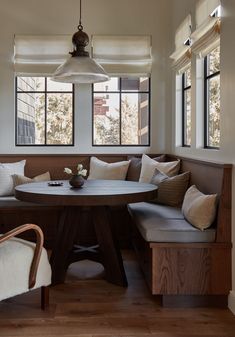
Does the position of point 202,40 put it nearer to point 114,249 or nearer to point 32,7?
point 114,249

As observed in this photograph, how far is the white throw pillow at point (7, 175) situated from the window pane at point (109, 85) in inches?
57.2

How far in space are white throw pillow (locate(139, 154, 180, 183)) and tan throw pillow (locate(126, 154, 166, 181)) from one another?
12 centimetres

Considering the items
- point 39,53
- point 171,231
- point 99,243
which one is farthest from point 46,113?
point 171,231

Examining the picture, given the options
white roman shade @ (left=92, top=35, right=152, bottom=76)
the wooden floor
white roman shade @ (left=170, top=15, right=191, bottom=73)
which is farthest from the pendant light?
the wooden floor

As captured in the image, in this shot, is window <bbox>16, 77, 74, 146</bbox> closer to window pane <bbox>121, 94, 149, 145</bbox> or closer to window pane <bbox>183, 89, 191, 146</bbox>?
window pane <bbox>121, 94, 149, 145</bbox>

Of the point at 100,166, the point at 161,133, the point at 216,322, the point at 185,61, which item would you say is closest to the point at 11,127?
the point at 100,166

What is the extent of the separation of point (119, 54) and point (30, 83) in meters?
1.22

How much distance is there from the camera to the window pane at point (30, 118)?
5562 millimetres

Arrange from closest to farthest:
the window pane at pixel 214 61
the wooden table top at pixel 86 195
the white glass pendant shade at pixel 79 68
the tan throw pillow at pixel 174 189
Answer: the wooden table top at pixel 86 195 → the white glass pendant shade at pixel 79 68 → the window pane at pixel 214 61 → the tan throw pillow at pixel 174 189

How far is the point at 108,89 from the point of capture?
5.63m

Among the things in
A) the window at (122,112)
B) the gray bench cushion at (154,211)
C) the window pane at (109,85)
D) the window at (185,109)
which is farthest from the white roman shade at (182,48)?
the gray bench cushion at (154,211)

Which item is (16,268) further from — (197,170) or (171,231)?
(197,170)

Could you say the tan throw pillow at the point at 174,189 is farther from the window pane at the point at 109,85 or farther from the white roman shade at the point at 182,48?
the window pane at the point at 109,85

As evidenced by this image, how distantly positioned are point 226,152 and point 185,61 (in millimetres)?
1662
